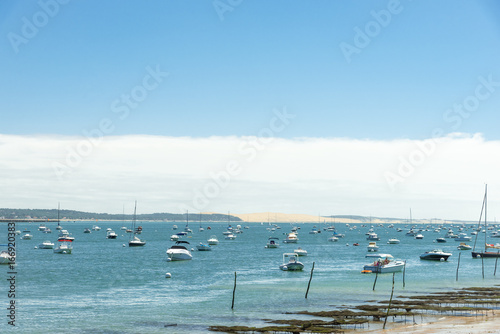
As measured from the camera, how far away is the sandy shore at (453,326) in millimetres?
41469

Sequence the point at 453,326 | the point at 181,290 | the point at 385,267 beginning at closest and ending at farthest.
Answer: the point at 453,326 → the point at 181,290 → the point at 385,267

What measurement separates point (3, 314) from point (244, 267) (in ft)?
175

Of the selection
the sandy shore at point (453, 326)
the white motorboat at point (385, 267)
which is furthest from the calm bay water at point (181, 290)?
the sandy shore at point (453, 326)

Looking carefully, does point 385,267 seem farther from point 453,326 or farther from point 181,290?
point 453,326

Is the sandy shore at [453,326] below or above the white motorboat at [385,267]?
below

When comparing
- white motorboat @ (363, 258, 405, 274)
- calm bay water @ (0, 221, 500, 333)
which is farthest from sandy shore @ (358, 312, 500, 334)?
white motorboat @ (363, 258, 405, 274)

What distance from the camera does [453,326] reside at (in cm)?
4359

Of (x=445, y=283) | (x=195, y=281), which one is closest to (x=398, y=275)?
(x=445, y=283)

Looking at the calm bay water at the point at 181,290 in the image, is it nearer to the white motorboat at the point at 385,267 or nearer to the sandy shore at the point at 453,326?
the white motorboat at the point at 385,267

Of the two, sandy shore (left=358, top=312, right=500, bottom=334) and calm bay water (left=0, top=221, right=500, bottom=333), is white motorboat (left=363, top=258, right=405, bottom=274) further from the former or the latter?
sandy shore (left=358, top=312, right=500, bottom=334)

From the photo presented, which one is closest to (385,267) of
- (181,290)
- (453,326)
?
(181,290)

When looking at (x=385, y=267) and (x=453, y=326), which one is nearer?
(x=453, y=326)

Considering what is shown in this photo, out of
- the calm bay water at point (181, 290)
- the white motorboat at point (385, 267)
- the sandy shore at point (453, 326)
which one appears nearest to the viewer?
the sandy shore at point (453, 326)

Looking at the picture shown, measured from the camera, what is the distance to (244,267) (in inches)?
3922
